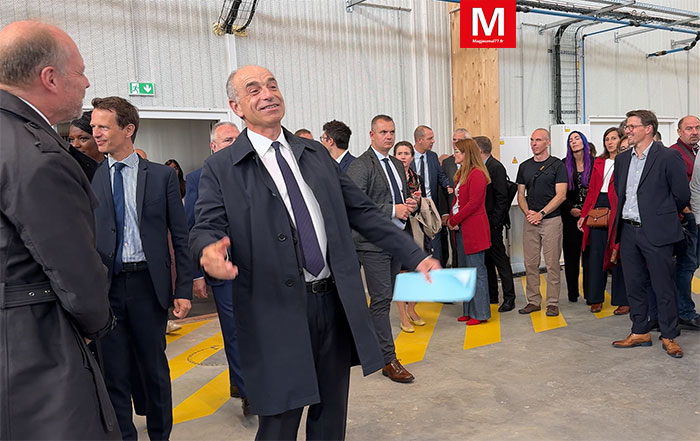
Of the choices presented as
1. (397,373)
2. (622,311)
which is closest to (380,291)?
(397,373)

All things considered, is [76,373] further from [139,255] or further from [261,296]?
[139,255]

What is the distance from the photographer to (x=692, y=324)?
5.29 metres

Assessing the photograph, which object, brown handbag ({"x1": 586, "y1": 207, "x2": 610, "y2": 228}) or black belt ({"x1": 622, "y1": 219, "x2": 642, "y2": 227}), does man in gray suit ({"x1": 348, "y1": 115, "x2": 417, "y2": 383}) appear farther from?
brown handbag ({"x1": 586, "y1": 207, "x2": 610, "y2": 228})

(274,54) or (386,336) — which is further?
(274,54)

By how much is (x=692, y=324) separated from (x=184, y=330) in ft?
15.7

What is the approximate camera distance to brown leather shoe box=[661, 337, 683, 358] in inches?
178

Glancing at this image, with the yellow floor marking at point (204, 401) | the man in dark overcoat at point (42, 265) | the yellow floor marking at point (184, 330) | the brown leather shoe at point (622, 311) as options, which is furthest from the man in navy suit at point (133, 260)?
the brown leather shoe at point (622, 311)

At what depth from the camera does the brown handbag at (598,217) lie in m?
5.71

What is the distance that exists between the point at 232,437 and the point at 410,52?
611 centimetres

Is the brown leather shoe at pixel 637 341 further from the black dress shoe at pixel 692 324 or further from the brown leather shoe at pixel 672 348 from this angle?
the black dress shoe at pixel 692 324

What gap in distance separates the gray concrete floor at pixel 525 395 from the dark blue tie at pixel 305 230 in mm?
1600

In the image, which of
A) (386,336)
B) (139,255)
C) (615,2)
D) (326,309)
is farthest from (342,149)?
(615,2)

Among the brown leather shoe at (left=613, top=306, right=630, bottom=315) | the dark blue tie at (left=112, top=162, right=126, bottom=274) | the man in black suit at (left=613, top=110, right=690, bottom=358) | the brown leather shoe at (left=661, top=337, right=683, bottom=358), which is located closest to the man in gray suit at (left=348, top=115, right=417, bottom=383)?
the man in black suit at (left=613, top=110, right=690, bottom=358)

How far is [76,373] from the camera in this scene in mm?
1618
